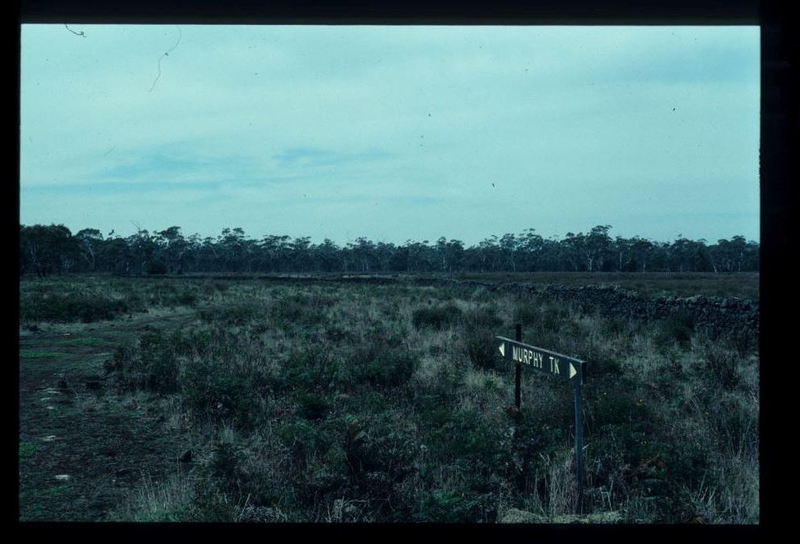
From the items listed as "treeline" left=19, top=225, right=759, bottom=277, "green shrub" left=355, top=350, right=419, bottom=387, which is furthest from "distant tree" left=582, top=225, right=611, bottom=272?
"green shrub" left=355, top=350, right=419, bottom=387

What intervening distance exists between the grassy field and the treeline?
48155 mm

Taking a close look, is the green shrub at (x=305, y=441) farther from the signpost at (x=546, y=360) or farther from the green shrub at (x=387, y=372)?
the green shrub at (x=387, y=372)

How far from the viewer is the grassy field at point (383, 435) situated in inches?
192

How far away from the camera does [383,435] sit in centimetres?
624

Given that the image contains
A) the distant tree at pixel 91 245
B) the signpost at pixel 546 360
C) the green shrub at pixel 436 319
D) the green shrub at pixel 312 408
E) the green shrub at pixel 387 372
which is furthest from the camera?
the distant tree at pixel 91 245

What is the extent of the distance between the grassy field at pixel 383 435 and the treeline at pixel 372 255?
1896 inches

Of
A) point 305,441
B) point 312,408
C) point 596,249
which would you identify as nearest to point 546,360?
point 305,441

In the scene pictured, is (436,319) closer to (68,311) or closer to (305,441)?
(68,311)

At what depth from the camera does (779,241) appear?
2438mm

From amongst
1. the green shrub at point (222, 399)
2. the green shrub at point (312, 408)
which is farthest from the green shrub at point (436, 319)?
the green shrub at point (312, 408)

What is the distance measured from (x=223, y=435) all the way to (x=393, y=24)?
16.7ft

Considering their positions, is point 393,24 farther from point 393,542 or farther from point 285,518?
point 285,518

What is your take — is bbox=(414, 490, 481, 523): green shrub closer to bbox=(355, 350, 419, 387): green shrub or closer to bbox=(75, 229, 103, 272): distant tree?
bbox=(355, 350, 419, 387): green shrub
